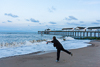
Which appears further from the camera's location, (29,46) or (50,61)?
(29,46)

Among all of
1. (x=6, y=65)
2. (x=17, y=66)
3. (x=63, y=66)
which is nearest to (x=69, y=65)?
(x=63, y=66)

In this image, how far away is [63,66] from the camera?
5809 mm

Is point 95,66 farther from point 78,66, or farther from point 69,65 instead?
point 69,65

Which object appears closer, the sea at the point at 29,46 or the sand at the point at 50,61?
the sand at the point at 50,61

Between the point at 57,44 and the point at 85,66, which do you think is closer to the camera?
the point at 85,66

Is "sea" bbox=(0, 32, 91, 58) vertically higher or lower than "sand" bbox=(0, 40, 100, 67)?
lower

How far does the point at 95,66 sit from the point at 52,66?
2035 millimetres

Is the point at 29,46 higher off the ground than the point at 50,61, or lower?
lower

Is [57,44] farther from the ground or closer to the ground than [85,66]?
farther from the ground

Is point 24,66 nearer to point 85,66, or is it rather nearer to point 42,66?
point 42,66

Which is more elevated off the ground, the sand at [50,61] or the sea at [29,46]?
the sand at [50,61]

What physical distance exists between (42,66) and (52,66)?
49 centimetres

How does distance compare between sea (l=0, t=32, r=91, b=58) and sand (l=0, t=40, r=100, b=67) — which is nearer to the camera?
sand (l=0, t=40, r=100, b=67)

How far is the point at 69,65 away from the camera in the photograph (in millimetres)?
5953
